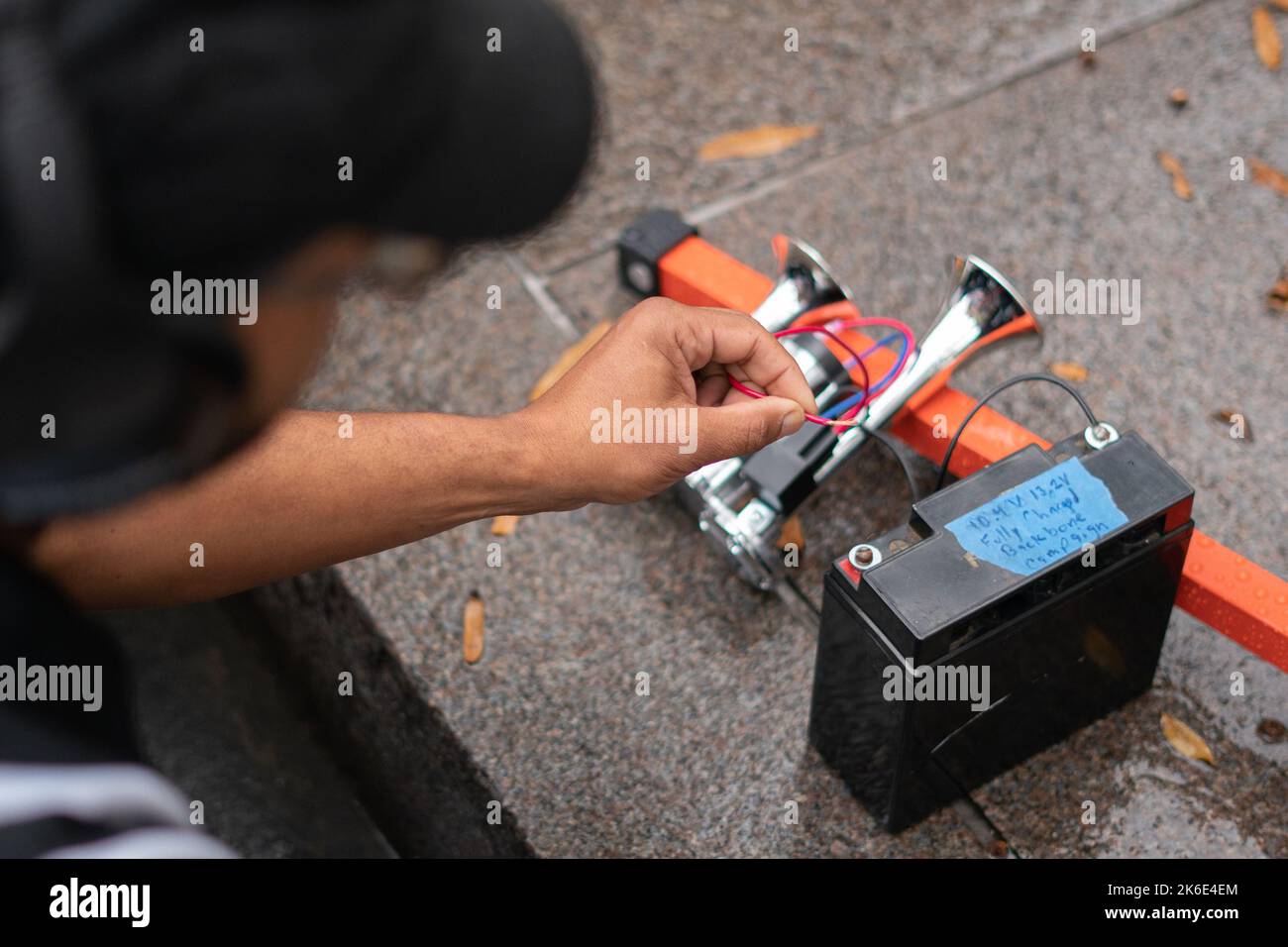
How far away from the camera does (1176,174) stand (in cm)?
268

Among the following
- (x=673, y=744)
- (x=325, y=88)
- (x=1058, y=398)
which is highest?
(x=325, y=88)

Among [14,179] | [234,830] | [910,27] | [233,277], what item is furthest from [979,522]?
[910,27]

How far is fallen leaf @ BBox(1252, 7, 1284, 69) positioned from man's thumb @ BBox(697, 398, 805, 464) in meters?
1.81

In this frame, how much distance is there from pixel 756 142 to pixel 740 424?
135 cm

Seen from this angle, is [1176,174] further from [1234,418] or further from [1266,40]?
[1234,418]

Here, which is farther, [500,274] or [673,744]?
[500,274]

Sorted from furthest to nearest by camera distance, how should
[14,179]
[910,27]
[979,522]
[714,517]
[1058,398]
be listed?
[910,27]
[1058,398]
[714,517]
[979,522]
[14,179]

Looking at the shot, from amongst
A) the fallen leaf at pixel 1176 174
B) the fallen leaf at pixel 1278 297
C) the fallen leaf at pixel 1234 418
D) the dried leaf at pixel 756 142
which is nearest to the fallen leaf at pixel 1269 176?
the fallen leaf at pixel 1176 174

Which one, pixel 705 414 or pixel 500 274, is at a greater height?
pixel 500 274

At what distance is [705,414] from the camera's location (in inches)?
68.2

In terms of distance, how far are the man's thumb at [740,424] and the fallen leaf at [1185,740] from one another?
0.76 meters

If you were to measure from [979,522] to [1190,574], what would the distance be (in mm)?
400

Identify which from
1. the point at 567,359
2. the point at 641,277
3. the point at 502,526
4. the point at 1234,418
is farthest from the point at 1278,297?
the point at 502,526
